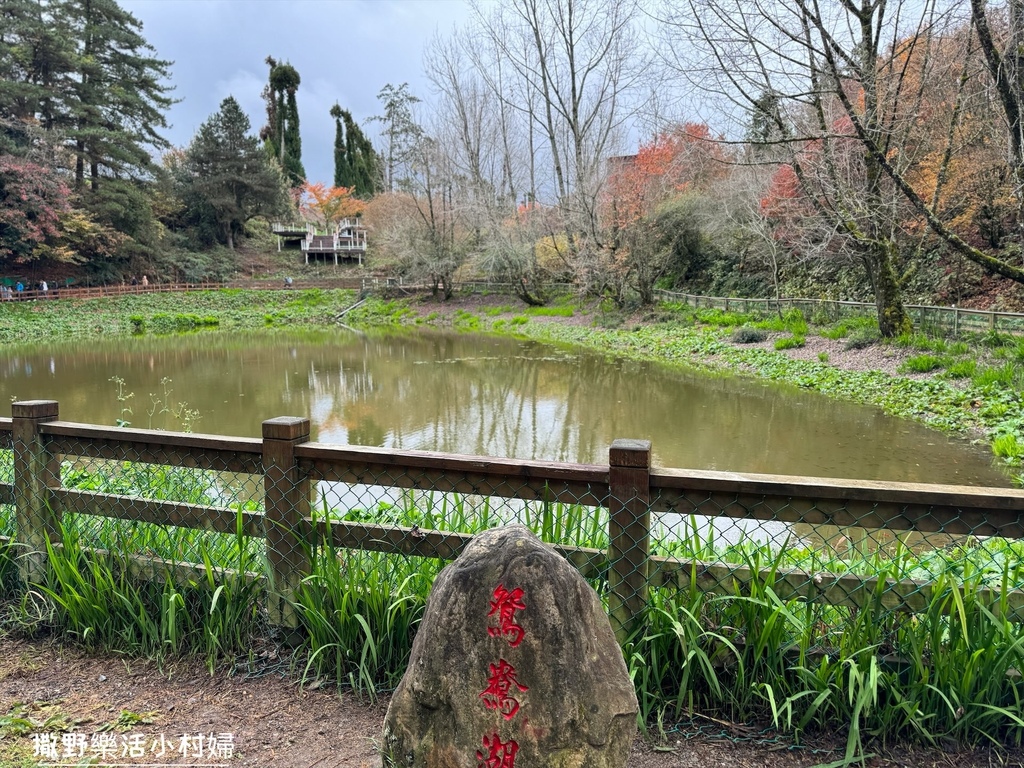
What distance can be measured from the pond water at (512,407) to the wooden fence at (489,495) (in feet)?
19.0

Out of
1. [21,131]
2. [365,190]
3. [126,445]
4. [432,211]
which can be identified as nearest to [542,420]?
[126,445]

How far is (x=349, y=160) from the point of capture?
6744cm

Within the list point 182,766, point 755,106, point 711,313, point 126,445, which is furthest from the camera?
point 711,313

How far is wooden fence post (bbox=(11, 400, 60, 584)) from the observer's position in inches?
128

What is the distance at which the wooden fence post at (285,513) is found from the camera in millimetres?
2799

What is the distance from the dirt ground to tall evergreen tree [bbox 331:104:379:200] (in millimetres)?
68025

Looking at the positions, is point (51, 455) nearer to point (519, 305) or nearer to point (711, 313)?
point (711, 313)

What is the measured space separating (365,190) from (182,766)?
228ft

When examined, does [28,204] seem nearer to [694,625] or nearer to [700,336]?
[700,336]

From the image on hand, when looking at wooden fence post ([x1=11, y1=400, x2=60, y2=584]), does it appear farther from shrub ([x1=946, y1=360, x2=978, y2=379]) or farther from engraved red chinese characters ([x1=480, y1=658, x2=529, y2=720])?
shrub ([x1=946, y1=360, x2=978, y2=379])

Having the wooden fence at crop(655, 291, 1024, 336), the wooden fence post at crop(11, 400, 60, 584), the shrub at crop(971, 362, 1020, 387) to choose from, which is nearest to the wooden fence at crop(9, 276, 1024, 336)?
the wooden fence at crop(655, 291, 1024, 336)

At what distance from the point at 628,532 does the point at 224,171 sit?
174ft

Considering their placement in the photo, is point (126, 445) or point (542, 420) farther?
point (542, 420)

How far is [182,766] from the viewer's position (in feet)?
7.63
